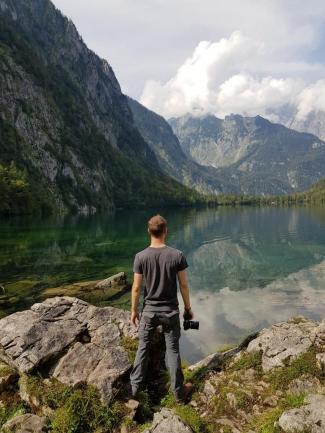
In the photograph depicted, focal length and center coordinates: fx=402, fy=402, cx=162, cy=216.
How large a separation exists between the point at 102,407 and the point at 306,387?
20.9 feet

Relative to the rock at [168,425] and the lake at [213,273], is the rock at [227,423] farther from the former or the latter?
the lake at [213,273]

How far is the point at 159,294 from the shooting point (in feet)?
41.5

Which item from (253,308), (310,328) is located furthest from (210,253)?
(310,328)

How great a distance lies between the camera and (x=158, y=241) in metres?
12.7

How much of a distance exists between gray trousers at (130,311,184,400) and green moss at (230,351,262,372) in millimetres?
2662

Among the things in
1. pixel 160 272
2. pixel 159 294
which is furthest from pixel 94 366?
pixel 160 272

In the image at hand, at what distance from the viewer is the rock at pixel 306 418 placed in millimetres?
10180

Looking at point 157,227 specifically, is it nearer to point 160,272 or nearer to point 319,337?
point 160,272

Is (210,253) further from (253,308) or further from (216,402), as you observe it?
(216,402)

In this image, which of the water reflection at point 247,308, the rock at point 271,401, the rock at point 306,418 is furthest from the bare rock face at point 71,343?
the water reflection at point 247,308

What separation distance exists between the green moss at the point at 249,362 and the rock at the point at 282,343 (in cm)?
18

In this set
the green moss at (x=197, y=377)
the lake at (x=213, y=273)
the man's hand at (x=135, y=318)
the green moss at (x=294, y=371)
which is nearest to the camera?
the green moss at (x=294, y=371)

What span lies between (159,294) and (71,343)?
162 inches

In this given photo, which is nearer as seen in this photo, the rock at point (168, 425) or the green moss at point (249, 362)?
the rock at point (168, 425)
